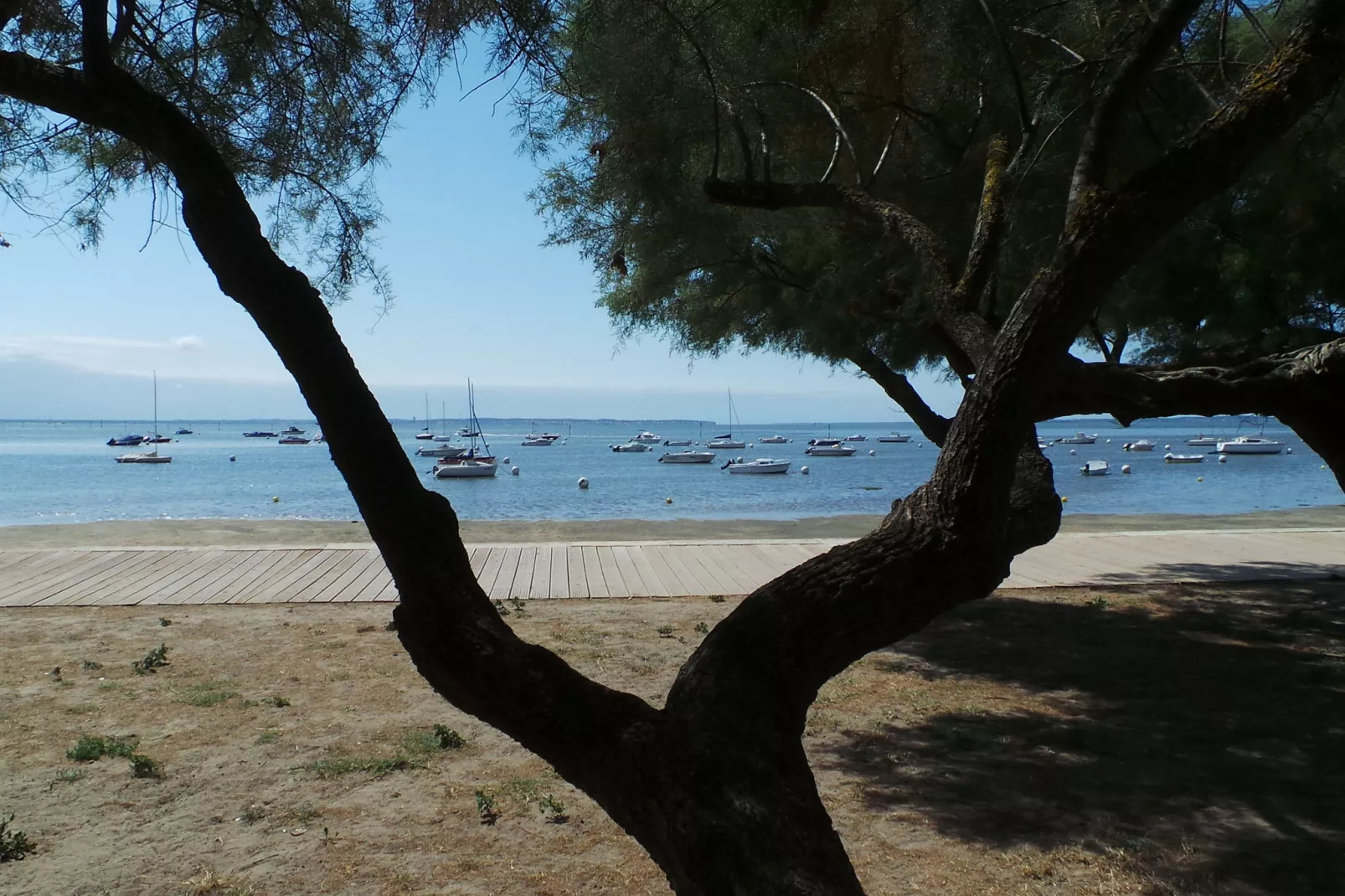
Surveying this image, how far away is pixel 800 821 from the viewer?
2096mm

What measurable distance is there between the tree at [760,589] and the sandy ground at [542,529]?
11210 mm

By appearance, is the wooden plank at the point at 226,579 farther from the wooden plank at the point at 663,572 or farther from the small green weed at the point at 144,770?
the small green weed at the point at 144,770

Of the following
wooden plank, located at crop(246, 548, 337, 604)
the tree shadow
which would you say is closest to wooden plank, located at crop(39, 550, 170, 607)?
wooden plank, located at crop(246, 548, 337, 604)

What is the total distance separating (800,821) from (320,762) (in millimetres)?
3533

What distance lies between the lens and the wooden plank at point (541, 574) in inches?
372

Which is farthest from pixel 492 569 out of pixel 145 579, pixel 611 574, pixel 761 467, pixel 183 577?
pixel 761 467

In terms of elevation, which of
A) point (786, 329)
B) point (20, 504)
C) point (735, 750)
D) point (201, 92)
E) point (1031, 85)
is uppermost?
point (1031, 85)

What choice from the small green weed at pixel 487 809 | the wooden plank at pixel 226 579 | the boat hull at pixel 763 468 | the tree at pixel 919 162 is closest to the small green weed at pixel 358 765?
the small green weed at pixel 487 809

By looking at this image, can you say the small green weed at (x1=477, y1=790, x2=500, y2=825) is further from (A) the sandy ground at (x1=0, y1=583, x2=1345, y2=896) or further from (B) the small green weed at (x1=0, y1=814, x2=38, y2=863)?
(B) the small green weed at (x1=0, y1=814, x2=38, y2=863)

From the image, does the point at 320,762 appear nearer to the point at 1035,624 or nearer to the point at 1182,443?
the point at 1035,624

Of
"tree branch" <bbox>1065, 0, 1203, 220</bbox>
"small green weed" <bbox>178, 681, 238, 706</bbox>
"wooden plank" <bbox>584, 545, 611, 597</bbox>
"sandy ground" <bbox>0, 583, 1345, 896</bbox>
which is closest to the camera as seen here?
"tree branch" <bbox>1065, 0, 1203, 220</bbox>

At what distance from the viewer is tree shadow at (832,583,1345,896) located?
3963 mm

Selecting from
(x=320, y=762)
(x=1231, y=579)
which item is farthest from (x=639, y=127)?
(x=1231, y=579)

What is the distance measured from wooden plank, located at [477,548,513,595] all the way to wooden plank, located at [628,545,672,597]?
141cm
